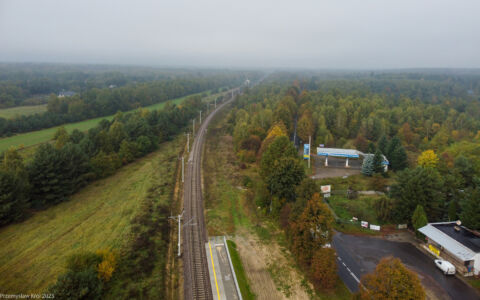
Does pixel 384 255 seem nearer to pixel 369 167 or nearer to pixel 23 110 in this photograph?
pixel 369 167

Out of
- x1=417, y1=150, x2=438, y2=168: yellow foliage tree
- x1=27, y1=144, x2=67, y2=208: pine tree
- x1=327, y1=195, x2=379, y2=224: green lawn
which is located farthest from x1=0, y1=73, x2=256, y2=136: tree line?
x1=417, y1=150, x2=438, y2=168: yellow foliage tree

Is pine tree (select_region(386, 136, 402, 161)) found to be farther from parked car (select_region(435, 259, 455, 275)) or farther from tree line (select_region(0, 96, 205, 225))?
tree line (select_region(0, 96, 205, 225))

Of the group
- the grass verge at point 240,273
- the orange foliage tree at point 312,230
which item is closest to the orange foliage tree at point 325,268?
the orange foliage tree at point 312,230

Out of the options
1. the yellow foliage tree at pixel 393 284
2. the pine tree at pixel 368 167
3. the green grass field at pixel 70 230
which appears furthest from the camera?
the pine tree at pixel 368 167

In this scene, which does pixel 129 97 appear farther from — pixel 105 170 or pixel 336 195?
pixel 336 195

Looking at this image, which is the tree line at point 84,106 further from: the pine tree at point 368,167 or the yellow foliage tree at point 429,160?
the yellow foliage tree at point 429,160

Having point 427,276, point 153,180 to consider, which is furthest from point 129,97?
point 427,276
